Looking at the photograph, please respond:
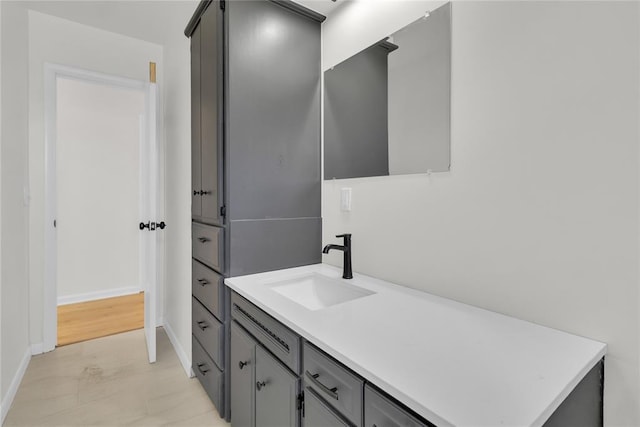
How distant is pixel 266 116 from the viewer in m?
1.67

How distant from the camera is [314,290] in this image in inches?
64.1

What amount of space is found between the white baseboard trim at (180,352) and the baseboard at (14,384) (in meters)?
0.93

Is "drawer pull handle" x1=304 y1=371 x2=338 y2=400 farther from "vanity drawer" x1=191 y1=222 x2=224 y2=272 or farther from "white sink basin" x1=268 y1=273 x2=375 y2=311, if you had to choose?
"vanity drawer" x1=191 y1=222 x2=224 y2=272

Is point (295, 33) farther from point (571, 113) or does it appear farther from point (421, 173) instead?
point (571, 113)

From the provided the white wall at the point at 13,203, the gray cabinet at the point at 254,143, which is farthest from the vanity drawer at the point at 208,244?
the white wall at the point at 13,203

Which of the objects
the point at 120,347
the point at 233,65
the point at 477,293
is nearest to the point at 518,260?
the point at 477,293

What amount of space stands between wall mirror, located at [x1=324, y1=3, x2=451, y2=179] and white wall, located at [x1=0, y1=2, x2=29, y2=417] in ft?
6.13

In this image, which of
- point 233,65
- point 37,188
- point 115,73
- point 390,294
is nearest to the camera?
point 390,294

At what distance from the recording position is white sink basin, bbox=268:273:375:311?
1.49m

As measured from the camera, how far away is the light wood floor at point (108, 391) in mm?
1722

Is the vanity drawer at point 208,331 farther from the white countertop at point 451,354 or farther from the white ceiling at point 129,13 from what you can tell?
the white ceiling at point 129,13

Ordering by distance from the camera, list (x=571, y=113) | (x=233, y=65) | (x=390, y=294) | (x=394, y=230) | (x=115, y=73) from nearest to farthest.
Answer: (x=571, y=113) → (x=390, y=294) → (x=394, y=230) → (x=233, y=65) → (x=115, y=73)

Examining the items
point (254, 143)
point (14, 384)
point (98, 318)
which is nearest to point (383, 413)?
point (254, 143)

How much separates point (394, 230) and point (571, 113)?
760 millimetres
